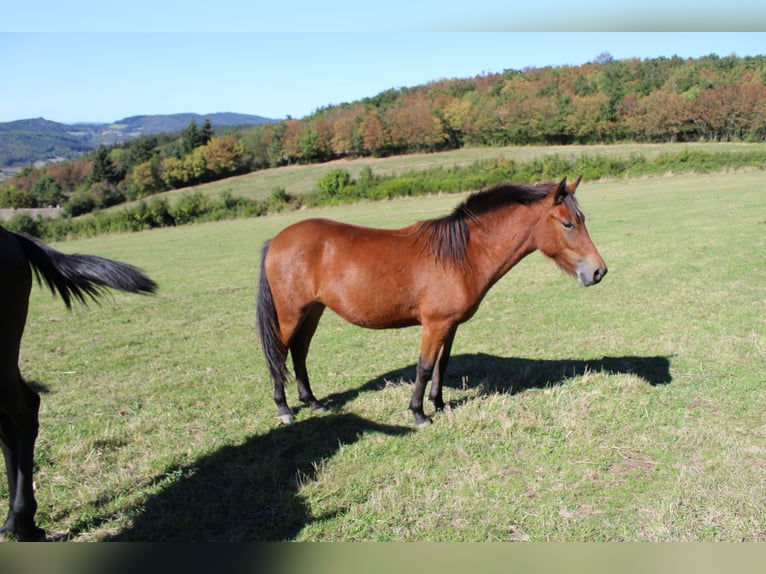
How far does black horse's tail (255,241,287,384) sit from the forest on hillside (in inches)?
1629

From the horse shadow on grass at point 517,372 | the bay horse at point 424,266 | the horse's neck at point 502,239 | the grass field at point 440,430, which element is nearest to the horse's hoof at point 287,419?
the bay horse at point 424,266

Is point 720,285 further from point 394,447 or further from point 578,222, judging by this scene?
point 394,447

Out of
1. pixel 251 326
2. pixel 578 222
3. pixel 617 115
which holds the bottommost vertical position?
pixel 251 326

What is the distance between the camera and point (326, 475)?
3.77 metres

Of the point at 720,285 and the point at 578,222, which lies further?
the point at 720,285

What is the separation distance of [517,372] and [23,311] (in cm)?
491

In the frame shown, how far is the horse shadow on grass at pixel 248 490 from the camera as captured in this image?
125 inches

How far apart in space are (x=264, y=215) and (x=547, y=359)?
117ft

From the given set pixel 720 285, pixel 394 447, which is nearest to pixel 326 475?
pixel 394 447

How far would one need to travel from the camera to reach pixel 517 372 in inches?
236

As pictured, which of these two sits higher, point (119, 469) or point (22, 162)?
point (22, 162)

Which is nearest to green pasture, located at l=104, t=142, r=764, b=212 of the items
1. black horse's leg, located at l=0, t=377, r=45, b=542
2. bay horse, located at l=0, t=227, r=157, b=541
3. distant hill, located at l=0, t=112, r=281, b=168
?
distant hill, located at l=0, t=112, r=281, b=168

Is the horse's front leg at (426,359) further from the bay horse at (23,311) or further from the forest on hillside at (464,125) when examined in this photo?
the forest on hillside at (464,125)

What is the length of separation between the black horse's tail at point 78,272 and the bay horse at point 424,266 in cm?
180
